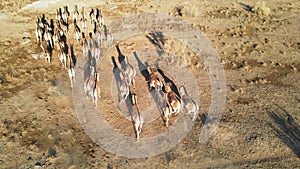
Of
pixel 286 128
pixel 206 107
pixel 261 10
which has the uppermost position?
pixel 261 10

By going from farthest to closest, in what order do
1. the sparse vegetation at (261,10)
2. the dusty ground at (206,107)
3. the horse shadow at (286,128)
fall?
the sparse vegetation at (261,10) < the horse shadow at (286,128) < the dusty ground at (206,107)

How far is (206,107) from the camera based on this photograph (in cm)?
1309

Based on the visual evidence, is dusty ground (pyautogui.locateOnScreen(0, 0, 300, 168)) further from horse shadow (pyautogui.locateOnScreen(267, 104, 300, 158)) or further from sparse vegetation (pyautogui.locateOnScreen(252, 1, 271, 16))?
sparse vegetation (pyautogui.locateOnScreen(252, 1, 271, 16))

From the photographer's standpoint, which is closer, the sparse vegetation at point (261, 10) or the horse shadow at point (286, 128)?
the horse shadow at point (286, 128)

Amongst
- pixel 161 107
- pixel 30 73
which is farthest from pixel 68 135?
pixel 30 73

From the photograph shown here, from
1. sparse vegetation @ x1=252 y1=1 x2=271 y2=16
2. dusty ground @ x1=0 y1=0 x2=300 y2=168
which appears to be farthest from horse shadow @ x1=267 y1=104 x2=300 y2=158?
sparse vegetation @ x1=252 y1=1 x2=271 y2=16

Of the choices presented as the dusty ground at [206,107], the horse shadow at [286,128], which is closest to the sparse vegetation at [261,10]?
the dusty ground at [206,107]

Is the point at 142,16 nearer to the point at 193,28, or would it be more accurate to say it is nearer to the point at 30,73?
the point at 193,28

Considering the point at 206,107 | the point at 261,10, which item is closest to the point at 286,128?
the point at 206,107

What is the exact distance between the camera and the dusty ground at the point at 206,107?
34.9 feet

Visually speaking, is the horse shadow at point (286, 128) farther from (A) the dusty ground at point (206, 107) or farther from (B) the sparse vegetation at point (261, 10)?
(B) the sparse vegetation at point (261, 10)

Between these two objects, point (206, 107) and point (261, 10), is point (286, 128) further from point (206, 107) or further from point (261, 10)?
point (261, 10)

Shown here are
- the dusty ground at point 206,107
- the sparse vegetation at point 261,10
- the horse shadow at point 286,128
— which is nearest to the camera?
the dusty ground at point 206,107

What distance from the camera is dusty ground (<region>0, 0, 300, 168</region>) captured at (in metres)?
10.6
